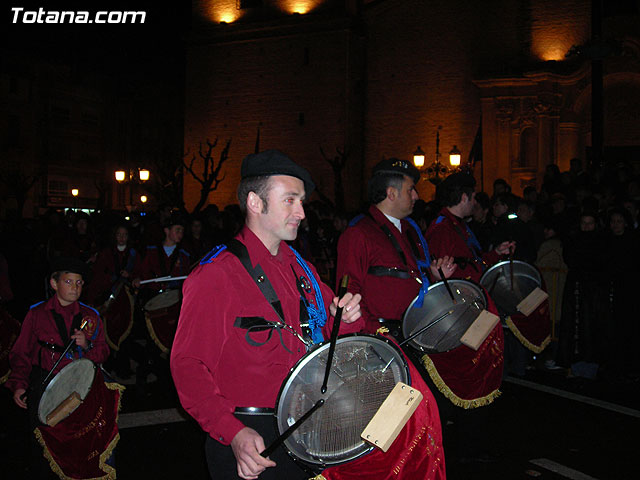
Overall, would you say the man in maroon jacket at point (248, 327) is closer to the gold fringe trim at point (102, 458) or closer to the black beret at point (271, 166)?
the black beret at point (271, 166)

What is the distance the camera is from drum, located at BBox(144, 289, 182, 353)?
7938 mm

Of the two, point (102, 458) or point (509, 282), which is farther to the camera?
point (509, 282)

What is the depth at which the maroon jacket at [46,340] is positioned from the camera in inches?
200

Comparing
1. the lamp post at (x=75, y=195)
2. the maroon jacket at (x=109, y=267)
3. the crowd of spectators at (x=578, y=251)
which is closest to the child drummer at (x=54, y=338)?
the maroon jacket at (x=109, y=267)

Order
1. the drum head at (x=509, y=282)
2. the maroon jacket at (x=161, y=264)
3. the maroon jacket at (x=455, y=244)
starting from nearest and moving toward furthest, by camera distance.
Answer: the maroon jacket at (x=455, y=244) < the drum head at (x=509, y=282) < the maroon jacket at (x=161, y=264)

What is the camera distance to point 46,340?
17.0 feet

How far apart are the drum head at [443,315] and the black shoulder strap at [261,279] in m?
2.22

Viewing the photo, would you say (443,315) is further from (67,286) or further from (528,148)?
(528,148)

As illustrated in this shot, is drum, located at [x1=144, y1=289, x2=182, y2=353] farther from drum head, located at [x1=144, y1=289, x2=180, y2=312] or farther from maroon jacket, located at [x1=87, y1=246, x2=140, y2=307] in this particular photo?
maroon jacket, located at [x1=87, y1=246, x2=140, y2=307]

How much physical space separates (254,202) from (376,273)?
2.19 metres

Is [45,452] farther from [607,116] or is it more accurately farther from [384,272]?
[607,116]

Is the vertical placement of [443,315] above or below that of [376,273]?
below

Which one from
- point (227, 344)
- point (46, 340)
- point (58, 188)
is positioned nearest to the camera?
point (227, 344)

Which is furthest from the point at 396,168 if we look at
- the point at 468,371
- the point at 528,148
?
the point at 528,148
